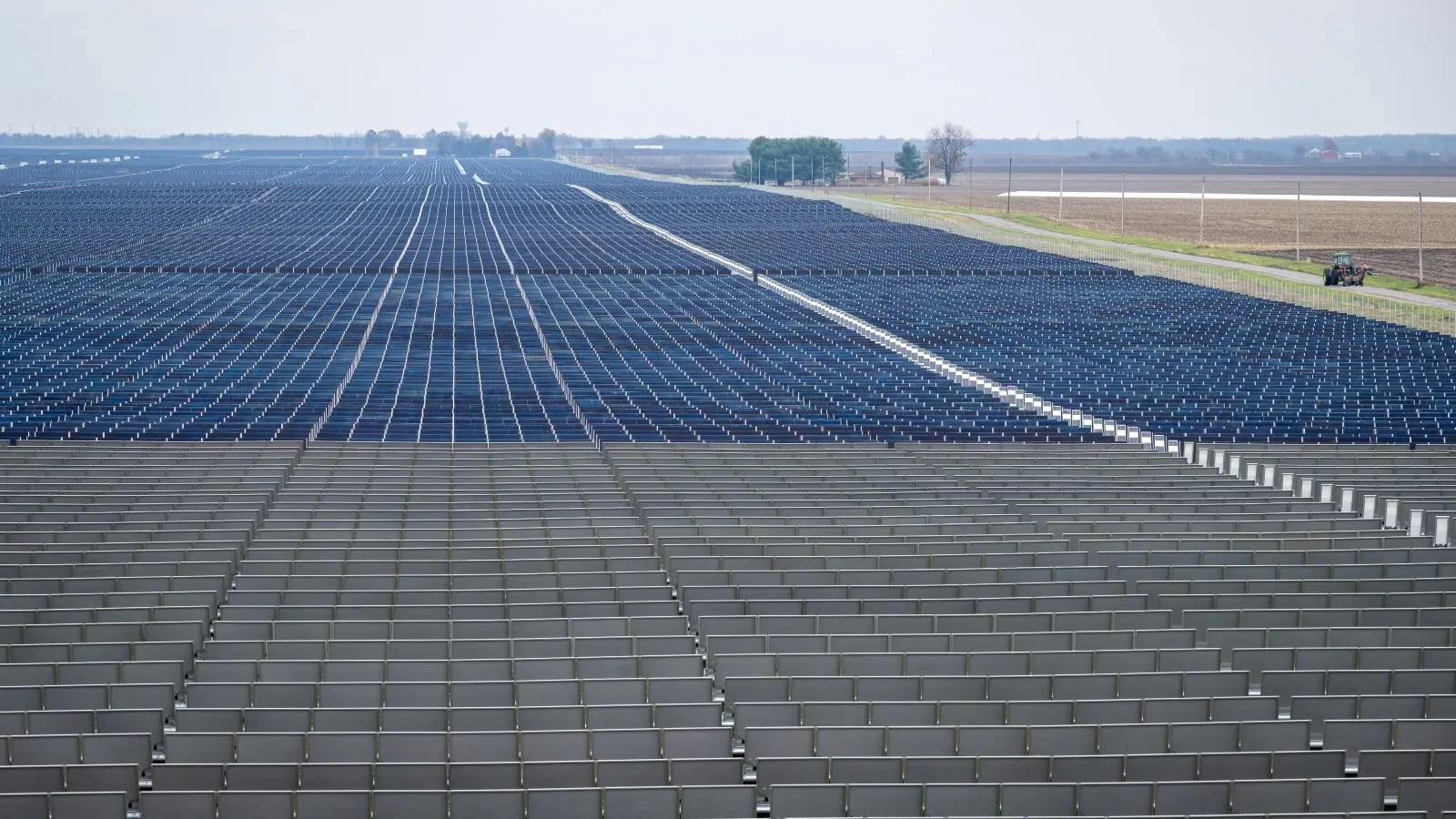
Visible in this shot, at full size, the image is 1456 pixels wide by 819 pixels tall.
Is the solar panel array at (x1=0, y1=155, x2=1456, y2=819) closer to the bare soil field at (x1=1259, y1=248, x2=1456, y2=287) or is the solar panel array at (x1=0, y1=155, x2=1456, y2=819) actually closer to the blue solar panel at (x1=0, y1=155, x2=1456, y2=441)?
the blue solar panel at (x1=0, y1=155, x2=1456, y2=441)

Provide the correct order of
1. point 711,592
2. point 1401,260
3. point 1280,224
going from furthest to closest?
1. point 1280,224
2. point 1401,260
3. point 711,592

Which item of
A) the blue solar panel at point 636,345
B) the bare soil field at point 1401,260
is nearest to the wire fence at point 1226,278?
the blue solar panel at point 636,345

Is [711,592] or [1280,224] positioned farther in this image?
[1280,224]

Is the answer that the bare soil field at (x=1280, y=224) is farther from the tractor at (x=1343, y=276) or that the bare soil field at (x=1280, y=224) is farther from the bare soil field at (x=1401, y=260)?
the tractor at (x=1343, y=276)

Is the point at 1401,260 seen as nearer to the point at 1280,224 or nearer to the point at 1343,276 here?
the point at 1343,276

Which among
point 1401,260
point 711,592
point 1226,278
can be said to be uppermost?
point 711,592

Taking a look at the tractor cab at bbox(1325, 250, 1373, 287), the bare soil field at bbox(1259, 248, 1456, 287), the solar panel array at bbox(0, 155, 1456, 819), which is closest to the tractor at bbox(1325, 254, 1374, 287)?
the tractor cab at bbox(1325, 250, 1373, 287)

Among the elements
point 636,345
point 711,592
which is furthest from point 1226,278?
point 711,592
